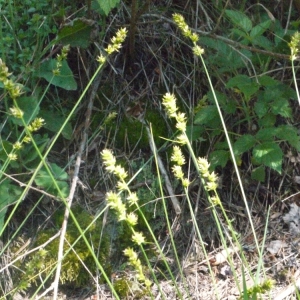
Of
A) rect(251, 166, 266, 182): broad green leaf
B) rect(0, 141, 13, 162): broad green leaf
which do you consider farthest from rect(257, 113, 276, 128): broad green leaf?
rect(0, 141, 13, 162): broad green leaf

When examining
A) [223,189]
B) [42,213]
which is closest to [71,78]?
[42,213]

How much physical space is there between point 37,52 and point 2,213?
0.72 meters

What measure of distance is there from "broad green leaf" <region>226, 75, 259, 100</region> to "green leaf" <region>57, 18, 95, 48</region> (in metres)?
0.65

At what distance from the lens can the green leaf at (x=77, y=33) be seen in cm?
268

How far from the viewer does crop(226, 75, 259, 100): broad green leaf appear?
256cm

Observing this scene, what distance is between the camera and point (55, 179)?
257cm

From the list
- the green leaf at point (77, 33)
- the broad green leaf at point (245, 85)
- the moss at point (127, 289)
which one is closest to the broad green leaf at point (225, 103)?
the broad green leaf at point (245, 85)

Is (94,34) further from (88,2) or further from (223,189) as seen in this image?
(223,189)

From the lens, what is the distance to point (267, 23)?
262cm

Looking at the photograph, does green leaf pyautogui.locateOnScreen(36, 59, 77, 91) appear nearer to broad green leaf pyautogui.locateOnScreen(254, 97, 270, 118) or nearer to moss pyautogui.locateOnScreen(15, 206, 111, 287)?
moss pyautogui.locateOnScreen(15, 206, 111, 287)

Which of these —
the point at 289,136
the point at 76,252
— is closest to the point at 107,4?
the point at 289,136

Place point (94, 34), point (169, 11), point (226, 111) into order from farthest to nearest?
point (169, 11) < point (94, 34) < point (226, 111)

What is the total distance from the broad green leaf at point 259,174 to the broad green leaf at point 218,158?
166 millimetres

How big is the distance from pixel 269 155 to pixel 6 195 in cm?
106
